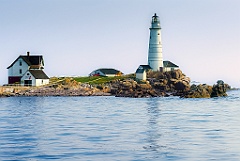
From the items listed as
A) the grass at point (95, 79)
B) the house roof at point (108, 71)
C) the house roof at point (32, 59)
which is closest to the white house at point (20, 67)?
the house roof at point (32, 59)

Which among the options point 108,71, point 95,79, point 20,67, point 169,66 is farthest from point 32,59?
point 169,66

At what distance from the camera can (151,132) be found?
103ft

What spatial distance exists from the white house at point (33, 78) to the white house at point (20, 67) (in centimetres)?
280

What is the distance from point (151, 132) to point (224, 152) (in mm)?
8701

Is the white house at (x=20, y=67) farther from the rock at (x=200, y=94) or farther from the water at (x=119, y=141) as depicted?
the water at (x=119, y=141)

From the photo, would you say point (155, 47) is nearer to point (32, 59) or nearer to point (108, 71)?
point (108, 71)

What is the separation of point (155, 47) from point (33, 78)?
3114cm

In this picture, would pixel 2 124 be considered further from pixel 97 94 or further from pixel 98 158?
pixel 97 94

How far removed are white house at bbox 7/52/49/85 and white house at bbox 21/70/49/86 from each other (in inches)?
110

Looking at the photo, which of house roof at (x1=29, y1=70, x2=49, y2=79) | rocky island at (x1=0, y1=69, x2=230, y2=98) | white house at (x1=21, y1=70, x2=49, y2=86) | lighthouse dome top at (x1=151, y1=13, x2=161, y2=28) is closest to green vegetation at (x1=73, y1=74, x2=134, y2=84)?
rocky island at (x1=0, y1=69, x2=230, y2=98)

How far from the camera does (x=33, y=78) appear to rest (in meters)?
106

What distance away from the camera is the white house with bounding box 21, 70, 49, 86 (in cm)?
10569

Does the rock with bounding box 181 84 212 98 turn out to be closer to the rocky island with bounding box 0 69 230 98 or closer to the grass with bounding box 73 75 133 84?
the rocky island with bounding box 0 69 230 98

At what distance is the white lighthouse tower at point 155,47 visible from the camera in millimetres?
115600
